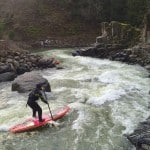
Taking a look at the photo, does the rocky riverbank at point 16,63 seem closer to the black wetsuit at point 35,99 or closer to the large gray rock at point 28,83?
the large gray rock at point 28,83

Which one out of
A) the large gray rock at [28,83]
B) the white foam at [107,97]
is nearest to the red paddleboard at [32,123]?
the white foam at [107,97]

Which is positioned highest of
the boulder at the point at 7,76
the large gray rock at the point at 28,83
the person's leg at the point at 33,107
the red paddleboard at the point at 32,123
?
the person's leg at the point at 33,107

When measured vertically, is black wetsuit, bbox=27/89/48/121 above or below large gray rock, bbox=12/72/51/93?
above

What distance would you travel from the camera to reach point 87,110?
18.6 metres

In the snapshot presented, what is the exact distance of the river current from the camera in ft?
49.1

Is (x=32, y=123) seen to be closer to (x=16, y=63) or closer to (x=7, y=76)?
(x=7, y=76)

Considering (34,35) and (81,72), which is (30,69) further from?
(34,35)

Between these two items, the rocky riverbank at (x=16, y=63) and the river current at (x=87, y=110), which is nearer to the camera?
the river current at (x=87, y=110)

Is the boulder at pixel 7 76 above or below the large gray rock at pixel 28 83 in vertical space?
below

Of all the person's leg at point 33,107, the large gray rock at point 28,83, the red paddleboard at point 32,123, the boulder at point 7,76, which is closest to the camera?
the red paddleboard at point 32,123

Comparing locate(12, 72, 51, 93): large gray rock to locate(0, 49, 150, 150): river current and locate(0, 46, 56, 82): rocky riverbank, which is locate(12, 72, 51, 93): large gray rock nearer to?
locate(0, 49, 150, 150): river current

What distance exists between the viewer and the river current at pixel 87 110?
15.0 metres

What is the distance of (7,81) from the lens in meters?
27.5

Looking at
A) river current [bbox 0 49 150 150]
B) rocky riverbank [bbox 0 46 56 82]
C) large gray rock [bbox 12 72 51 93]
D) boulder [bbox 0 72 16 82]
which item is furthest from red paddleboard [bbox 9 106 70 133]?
rocky riverbank [bbox 0 46 56 82]
